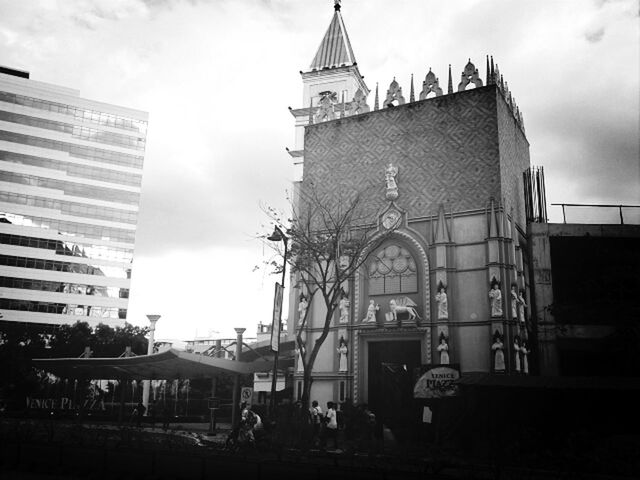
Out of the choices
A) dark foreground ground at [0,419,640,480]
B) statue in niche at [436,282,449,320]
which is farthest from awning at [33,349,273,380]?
dark foreground ground at [0,419,640,480]

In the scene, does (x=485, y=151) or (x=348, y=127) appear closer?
(x=485, y=151)

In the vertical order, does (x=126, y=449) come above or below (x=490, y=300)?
below

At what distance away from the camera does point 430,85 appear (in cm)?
3219

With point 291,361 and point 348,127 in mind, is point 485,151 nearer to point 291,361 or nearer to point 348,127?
point 348,127

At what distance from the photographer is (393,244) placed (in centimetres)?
3100

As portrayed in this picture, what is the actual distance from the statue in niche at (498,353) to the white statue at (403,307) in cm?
390

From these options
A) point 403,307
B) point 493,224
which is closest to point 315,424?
point 403,307

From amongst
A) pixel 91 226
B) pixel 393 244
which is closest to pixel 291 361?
pixel 393 244

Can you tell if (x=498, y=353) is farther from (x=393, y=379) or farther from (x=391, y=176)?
(x=391, y=176)

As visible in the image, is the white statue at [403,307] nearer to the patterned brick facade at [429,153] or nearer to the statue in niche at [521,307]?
the patterned brick facade at [429,153]

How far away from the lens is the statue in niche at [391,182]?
102ft

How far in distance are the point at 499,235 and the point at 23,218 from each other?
65144 millimetres

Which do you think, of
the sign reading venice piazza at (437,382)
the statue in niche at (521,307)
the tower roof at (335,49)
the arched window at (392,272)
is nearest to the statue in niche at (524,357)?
the statue in niche at (521,307)

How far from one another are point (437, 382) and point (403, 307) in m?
5.54
